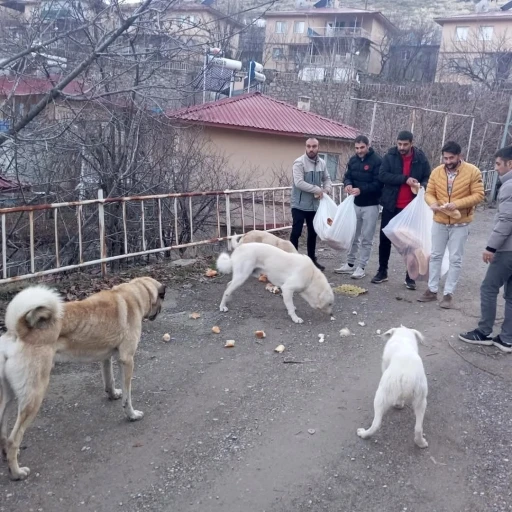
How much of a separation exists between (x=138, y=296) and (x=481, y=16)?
154ft

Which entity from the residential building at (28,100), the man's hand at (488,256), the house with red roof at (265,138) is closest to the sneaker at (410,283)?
the man's hand at (488,256)

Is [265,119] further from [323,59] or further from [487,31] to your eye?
[487,31]

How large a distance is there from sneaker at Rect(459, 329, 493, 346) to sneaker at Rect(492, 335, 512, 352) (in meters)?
0.05

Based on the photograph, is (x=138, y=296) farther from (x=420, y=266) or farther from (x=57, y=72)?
(x=57, y=72)

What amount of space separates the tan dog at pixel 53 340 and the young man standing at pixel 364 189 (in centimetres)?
425

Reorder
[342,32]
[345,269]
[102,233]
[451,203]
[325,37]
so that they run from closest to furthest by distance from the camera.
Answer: [451,203] < [102,233] < [345,269] < [325,37] < [342,32]

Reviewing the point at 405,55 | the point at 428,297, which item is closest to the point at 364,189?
the point at 428,297

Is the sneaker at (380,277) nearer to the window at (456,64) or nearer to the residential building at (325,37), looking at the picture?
the residential building at (325,37)

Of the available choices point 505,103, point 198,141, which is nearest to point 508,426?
point 198,141

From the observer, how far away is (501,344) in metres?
5.48

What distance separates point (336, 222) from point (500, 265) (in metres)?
2.61

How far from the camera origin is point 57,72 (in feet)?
25.8

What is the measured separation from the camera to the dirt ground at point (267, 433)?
3162 millimetres

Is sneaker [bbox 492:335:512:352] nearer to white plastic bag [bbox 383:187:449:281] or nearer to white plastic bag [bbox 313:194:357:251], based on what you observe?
white plastic bag [bbox 383:187:449:281]
